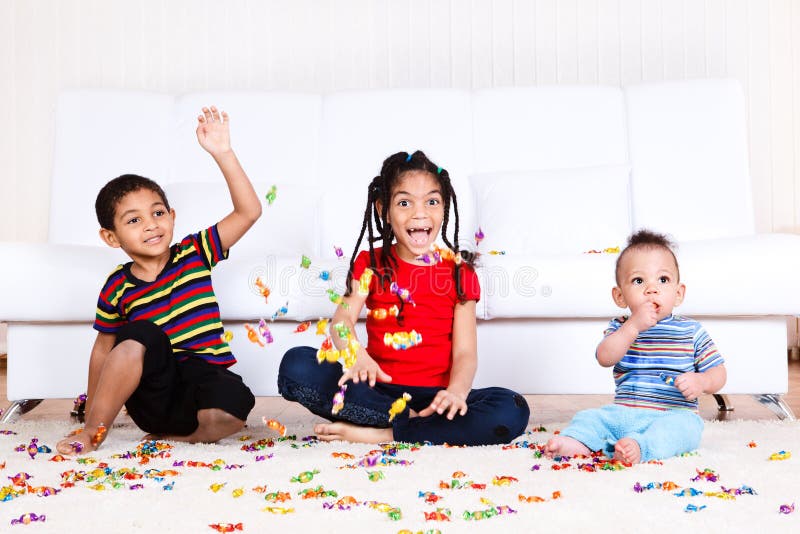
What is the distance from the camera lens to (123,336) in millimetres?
1869

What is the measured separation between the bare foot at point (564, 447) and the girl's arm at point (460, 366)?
19cm

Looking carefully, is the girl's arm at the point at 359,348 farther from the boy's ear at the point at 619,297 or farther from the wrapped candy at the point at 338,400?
the boy's ear at the point at 619,297

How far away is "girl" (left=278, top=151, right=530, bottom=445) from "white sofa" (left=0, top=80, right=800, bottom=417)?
224mm

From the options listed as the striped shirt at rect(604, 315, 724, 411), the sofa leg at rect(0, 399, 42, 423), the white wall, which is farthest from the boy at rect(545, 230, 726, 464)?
the white wall

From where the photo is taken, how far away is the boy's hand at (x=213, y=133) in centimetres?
193

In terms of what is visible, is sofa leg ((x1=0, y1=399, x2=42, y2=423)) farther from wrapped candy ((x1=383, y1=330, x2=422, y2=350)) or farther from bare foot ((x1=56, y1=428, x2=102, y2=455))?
wrapped candy ((x1=383, y1=330, x2=422, y2=350))

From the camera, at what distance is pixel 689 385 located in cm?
175

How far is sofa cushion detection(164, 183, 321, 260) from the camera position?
2.65m

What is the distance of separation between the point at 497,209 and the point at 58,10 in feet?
7.48

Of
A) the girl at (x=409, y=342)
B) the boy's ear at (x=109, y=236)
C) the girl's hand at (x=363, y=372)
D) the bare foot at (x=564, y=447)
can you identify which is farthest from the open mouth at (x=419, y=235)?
the boy's ear at (x=109, y=236)

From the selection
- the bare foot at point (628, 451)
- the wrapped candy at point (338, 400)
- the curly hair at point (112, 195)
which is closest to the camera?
the bare foot at point (628, 451)

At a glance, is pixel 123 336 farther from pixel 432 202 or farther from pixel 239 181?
pixel 432 202

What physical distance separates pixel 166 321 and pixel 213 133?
0.45 metres

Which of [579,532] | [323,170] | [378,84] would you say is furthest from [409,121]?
[579,532]
